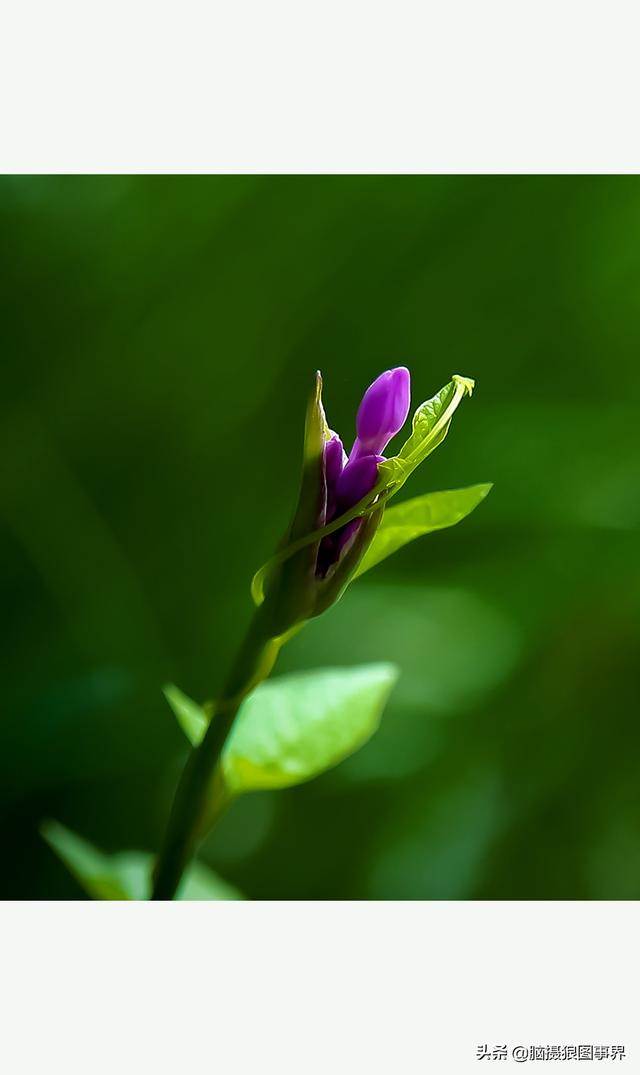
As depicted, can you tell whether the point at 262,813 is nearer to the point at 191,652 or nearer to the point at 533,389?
the point at 191,652

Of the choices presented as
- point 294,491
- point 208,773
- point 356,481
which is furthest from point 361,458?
point 294,491

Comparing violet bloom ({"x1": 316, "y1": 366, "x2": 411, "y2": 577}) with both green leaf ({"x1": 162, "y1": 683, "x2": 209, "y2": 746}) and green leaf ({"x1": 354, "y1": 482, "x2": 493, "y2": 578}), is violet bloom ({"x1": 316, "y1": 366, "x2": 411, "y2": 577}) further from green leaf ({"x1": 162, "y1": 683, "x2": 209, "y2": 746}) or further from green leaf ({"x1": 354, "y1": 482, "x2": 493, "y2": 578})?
green leaf ({"x1": 162, "y1": 683, "x2": 209, "y2": 746})

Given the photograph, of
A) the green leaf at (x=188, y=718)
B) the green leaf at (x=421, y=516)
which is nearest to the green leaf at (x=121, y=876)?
the green leaf at (x=188, y=718)

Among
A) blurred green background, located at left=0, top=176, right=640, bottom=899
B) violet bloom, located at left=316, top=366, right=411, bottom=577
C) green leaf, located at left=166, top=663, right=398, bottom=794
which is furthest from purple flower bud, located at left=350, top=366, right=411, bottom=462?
blurred green background, located at left=0, top=176, right=640, bottom=899

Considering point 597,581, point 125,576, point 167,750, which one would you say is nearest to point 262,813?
point 167,750

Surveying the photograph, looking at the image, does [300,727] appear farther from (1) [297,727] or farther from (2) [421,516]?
(2) [421,516]
